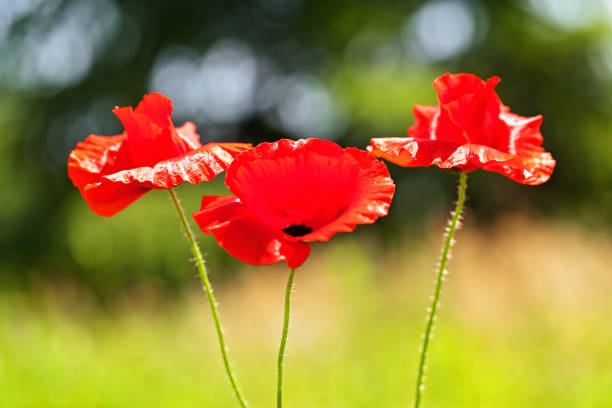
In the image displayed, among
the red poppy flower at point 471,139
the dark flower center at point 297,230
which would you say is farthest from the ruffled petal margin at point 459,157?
the dark flower center at point 297,230

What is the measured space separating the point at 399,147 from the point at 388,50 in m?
8.94

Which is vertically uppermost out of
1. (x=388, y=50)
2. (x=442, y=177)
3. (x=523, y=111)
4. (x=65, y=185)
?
(x=388, y=50)

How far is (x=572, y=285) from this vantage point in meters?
3.82

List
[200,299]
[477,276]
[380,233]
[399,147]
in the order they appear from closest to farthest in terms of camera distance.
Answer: [399,147] < [477,276] < [200,299] < [380,233]

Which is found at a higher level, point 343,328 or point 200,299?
point 343,328

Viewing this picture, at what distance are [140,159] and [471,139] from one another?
44 centimetres

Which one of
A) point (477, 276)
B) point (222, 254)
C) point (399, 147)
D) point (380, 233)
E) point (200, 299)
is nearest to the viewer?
point (399, 147)

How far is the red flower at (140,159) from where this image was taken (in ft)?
2.54

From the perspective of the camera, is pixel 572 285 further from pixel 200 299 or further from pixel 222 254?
pixel 222 254

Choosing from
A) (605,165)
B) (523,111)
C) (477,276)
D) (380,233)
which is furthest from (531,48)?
(477,276)

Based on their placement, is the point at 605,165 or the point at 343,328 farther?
the point at 605,165

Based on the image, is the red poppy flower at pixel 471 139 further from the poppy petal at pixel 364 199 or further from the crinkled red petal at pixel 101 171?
the crinkled red petal at pixel 101 171

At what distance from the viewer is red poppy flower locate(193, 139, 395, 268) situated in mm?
717

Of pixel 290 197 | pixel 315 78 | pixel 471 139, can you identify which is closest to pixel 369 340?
pixel 471 139
